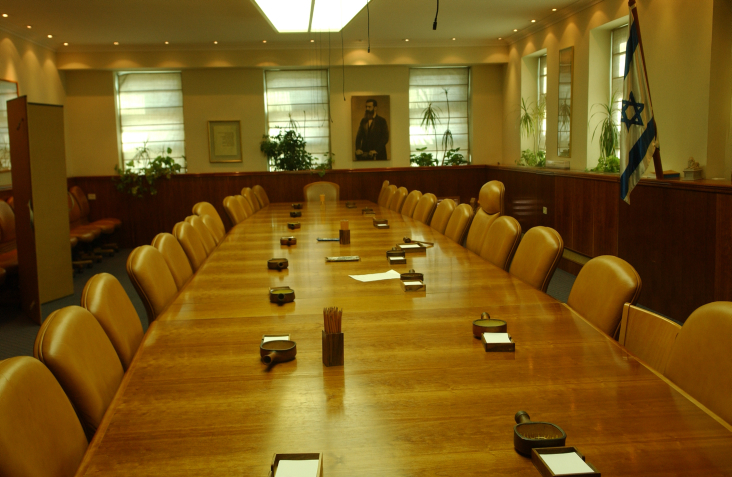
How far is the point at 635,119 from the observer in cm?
445

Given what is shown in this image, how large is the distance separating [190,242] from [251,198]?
4.05 metres

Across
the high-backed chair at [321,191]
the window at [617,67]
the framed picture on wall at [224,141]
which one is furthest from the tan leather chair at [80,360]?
the framed picture on wall at [224,141]

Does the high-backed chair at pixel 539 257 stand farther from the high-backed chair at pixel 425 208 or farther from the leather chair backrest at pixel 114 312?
the high-backed chair at pixel 425 208

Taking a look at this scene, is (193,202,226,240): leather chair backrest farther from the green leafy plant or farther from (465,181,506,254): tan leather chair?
the green leafy plant

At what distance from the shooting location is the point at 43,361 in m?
1.50

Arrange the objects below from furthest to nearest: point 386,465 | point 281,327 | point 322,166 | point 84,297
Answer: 1. point 322,166
2. point 281,327
3. point 84,297
4. point 386,465

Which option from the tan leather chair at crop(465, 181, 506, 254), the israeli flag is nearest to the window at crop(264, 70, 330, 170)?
the tan leather chair at crop(465, 181, 506, 254)

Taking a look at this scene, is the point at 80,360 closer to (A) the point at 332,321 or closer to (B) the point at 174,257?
(A) the point at 332,321

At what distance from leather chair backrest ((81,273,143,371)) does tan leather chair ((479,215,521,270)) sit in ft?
6.40

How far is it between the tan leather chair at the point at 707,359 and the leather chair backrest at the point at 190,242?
2774 mm

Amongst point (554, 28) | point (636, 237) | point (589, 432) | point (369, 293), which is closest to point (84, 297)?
point (369, 293)

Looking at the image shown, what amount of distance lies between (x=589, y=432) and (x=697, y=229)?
3645 millimetres

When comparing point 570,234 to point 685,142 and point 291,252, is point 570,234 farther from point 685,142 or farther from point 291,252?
point 291,252

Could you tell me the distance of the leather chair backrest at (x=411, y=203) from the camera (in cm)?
631
